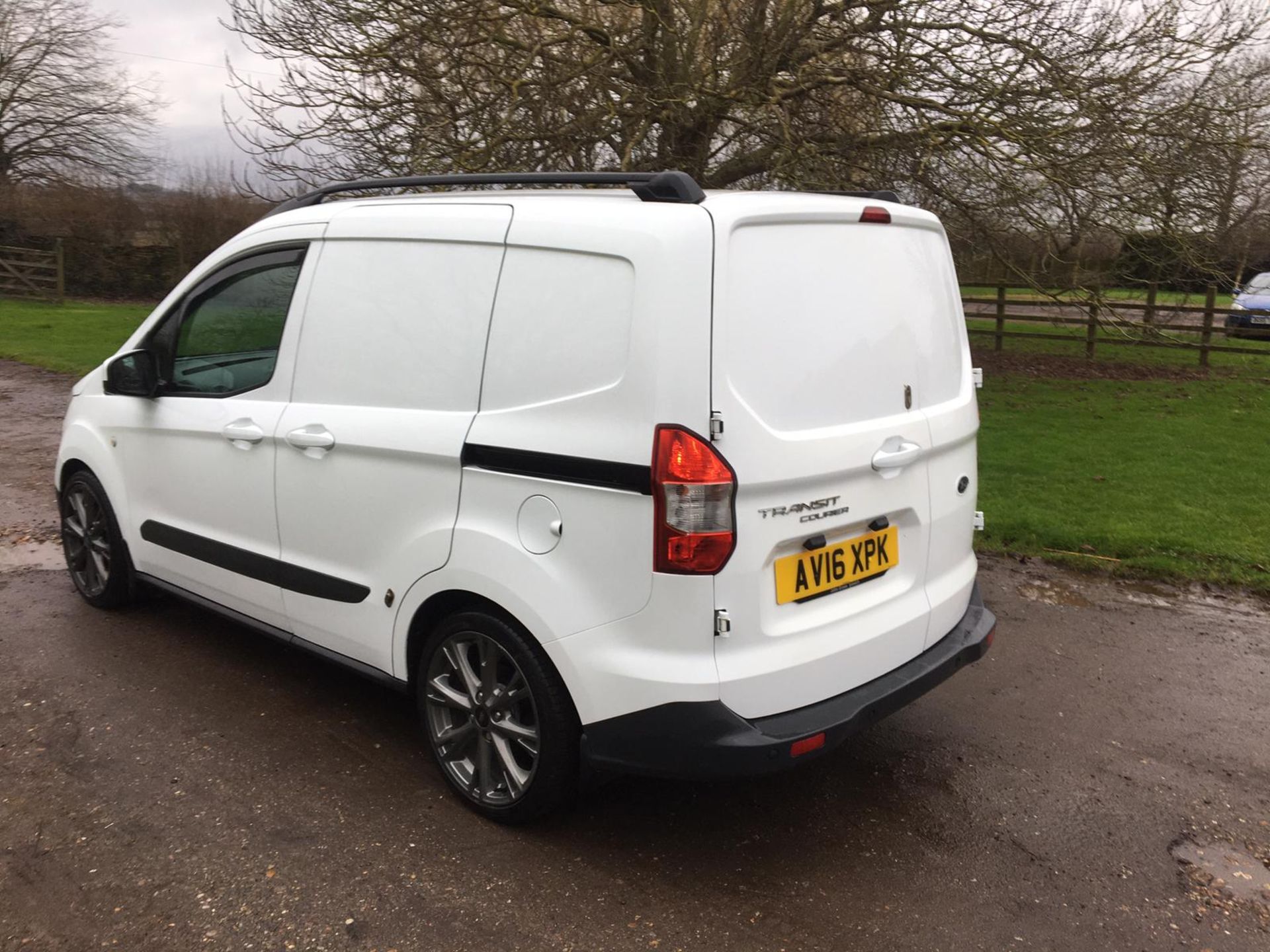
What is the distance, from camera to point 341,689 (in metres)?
4.29

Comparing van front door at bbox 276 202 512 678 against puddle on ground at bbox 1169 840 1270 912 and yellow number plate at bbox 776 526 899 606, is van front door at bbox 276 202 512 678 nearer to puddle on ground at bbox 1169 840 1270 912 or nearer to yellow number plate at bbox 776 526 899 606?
yellow number plate at bbox 776 526 899 606

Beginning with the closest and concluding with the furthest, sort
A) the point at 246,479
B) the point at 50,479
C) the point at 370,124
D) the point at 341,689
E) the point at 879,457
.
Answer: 1. the point at 879,457
2. the point at 246,479
3. the point at 341,689
4. the point at 50,479
5. the point at 370,124

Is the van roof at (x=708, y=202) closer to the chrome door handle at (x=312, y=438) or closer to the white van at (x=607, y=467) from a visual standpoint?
the white van at (x=607, y=467)

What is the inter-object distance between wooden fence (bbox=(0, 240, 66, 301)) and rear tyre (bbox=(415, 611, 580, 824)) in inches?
1075

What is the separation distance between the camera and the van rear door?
272 cm

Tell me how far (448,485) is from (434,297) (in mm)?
638

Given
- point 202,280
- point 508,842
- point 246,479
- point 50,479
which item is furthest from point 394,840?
point 50,479

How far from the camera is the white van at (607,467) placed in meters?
2.70

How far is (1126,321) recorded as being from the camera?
1014 cm

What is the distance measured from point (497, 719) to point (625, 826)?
0.56 metres

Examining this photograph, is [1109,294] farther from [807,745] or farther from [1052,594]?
[807,745]

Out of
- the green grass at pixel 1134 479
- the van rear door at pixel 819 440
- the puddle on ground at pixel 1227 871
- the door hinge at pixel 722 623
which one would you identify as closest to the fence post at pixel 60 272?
the green grass at pixel 1134 479

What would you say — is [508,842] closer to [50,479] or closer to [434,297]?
A: [434,297]

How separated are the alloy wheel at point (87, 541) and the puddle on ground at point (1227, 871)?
4.66 m
